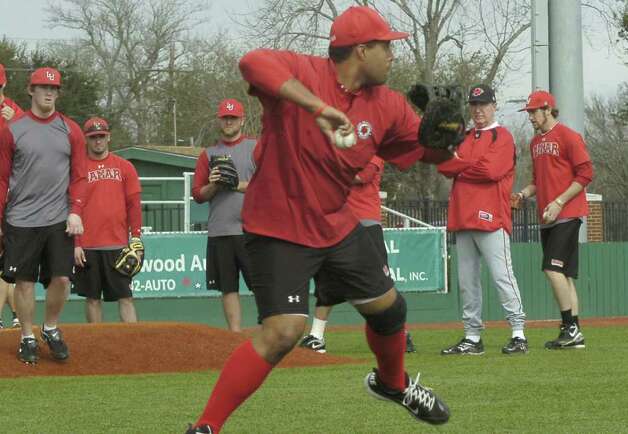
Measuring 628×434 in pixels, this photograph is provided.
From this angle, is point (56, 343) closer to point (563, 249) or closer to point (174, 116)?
point (563, 249)

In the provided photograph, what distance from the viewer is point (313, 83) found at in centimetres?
579

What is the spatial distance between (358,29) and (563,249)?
22.2ft

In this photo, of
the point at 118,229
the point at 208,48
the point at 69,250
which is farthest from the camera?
the point at 208,48

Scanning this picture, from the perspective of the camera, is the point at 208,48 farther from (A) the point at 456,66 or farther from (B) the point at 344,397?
(B) the point at 344,397

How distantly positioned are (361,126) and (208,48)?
52001 millimetres

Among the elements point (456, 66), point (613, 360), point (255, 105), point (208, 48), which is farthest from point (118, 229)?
point (208, 48)

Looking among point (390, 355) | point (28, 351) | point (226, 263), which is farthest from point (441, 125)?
point (226, 263)

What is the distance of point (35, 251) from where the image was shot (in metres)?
10.0

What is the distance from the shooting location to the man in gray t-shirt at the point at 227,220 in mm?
12219

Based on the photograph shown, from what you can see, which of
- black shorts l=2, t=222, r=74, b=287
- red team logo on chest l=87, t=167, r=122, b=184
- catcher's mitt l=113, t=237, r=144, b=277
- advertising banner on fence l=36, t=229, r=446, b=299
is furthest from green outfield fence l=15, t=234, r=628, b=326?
black shorts l=2, t=222, r=74, b=287

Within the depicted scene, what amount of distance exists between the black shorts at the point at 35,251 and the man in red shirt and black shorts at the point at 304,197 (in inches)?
180

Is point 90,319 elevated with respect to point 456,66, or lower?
lower

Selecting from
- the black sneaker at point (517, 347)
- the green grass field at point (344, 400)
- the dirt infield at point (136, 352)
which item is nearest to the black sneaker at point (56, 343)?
the dirt infield at point (136, 352)

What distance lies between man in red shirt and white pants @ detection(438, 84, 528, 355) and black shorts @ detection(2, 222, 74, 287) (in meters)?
3.57
